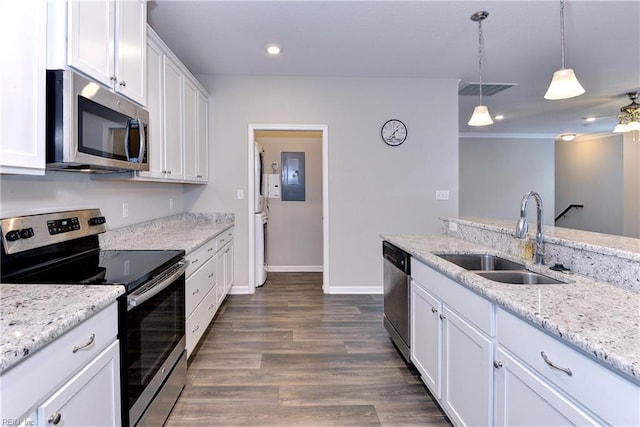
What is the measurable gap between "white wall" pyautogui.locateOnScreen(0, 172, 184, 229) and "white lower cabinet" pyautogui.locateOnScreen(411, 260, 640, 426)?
2136mm

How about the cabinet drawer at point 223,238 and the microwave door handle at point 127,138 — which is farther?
the cabinet drawer at point 223,238

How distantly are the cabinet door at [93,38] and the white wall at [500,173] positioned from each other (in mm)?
7732

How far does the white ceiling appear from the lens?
8.57 feet

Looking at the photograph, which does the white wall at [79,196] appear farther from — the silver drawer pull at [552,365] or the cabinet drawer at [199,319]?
the silver drawer pull at [552,365]

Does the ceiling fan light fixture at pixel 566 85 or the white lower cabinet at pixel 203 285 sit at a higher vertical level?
the ceiling fan light fixture at pixel 566 85

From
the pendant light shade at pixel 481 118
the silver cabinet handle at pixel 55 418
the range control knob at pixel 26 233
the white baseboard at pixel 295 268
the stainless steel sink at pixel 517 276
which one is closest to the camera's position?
the silver cabinet handle at pixel 55 418

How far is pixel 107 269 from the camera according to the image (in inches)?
64.1

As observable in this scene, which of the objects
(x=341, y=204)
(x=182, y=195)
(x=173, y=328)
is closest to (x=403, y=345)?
(x=173, y=328)

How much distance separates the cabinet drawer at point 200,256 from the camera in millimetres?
2346

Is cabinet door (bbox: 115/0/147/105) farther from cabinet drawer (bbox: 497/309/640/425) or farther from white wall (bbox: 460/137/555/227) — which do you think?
white wall (bbox: 460/137/555/227)

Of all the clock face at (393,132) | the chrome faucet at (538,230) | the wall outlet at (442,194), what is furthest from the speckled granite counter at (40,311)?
the wall outlet at (442,194)

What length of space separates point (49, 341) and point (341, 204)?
11.4ft

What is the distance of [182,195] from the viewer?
13.3 ft

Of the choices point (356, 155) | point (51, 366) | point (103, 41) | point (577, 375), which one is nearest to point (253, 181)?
point (356, 155)
